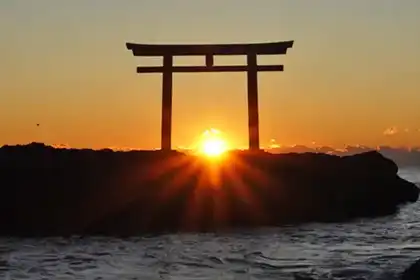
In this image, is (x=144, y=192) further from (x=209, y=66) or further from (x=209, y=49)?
(x=209, y=49)

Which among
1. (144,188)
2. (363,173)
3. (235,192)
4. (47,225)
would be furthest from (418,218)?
(47,225)

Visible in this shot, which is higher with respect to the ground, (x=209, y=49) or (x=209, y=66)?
(x=209, y=49)

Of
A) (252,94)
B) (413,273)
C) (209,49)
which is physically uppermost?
(209,49)

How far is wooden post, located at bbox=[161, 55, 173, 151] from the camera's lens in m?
20.7

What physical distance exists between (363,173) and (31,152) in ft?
44.0

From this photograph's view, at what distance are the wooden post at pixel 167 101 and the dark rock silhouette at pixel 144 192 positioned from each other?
668 mm

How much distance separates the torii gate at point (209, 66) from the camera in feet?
67.7

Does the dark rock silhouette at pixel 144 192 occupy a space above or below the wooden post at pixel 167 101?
below

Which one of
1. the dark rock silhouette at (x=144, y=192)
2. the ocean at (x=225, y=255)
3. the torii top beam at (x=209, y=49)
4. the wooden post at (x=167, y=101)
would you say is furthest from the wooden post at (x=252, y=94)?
the ocean at (x=225, y=255)

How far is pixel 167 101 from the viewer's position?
20719 mm

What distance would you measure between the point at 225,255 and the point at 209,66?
817 centimetres

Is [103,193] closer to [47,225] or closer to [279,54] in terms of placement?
[47,225]

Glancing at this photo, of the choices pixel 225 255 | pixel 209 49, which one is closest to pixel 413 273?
pixel 225 255

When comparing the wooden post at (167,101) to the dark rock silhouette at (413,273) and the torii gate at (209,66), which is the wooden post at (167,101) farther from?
the dark rock silhouette at (413,273)
